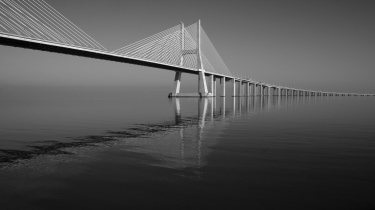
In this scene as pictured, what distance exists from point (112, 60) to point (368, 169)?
4428 cm

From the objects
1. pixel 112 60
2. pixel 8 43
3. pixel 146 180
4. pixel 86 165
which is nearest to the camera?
pixel 146 180

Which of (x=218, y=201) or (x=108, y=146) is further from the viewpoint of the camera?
(x=108, y=146)

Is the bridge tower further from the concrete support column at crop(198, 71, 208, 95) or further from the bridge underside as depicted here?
the bridge underside

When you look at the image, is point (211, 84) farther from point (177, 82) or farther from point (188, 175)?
point (188, 175)

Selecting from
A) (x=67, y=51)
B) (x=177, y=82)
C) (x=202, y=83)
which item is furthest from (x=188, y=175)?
(x=177, y=82)

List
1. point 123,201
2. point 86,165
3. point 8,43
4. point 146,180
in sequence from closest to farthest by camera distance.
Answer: point 123,201 → point 146,180 → point 86,165 → point 8,43

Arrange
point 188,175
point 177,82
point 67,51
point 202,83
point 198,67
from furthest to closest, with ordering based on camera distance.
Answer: point 177,82
point 198,67
point 202,83
point 67,51
point 188,175

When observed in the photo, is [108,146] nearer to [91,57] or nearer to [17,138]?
[17,138]

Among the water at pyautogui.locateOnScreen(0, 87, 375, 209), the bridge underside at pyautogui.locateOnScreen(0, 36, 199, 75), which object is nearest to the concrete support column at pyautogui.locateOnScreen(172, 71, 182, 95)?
the bridge underside at pyautogui.locateOnScreen(0, 36, 199, 75)

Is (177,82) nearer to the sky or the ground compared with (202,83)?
nearer to the sky

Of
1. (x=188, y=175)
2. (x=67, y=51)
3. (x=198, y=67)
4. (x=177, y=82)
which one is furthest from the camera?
(x=177, y=82)

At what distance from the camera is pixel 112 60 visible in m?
45.5

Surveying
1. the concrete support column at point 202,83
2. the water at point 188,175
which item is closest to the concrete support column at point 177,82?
the concrete support column at point 202,83

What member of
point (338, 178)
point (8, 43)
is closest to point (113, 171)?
point (338, 178)
